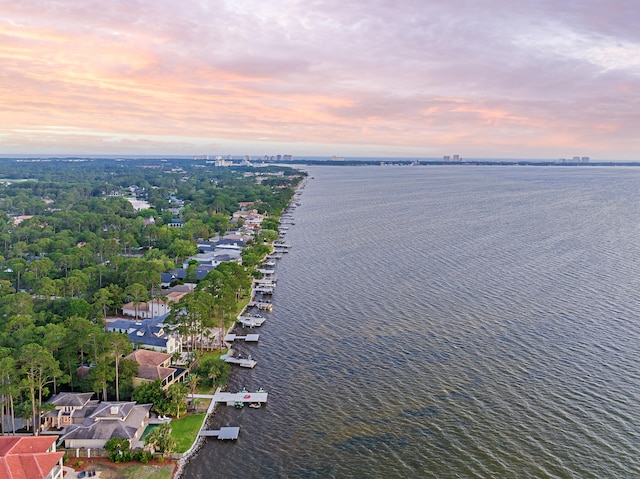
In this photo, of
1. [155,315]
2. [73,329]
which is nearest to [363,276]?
[155,315]

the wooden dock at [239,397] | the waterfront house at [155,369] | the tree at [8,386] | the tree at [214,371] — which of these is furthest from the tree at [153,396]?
the tree at [8,386]

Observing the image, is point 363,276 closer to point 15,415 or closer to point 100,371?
point 100,371

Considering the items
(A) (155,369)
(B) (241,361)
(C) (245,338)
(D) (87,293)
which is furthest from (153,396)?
(D) (87,293)

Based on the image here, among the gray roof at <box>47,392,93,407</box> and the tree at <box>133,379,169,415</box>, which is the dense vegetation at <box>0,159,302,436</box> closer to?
the tree at <box>133,379,169,415</box>

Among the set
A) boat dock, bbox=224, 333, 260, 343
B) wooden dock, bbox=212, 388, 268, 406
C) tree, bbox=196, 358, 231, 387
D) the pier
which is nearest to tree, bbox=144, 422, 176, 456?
the pier

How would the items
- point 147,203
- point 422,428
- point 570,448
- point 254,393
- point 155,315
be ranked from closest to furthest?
point 570,448, point 422,428, point 254,393, point 155,315, point 147,203

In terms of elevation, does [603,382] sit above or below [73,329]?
below

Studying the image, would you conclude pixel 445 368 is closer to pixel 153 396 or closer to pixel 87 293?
pixel 153 396
